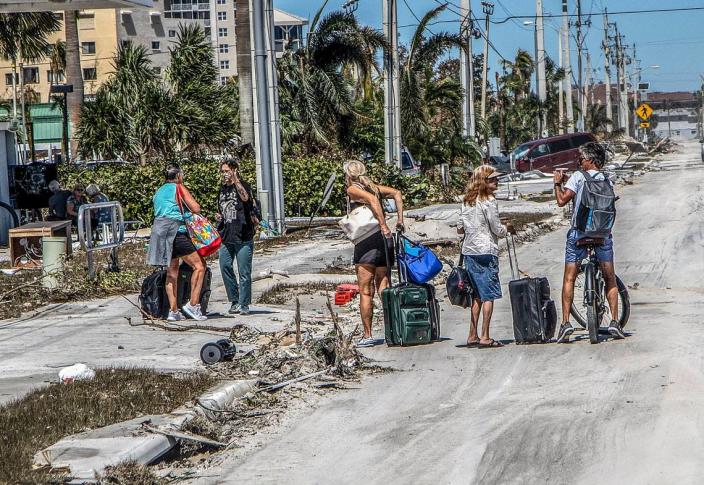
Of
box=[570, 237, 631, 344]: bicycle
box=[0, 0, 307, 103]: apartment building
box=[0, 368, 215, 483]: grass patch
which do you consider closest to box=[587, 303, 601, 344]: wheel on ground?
box=[570, 237, 631, 344]: bicycle

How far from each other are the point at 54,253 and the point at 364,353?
6.44 metres

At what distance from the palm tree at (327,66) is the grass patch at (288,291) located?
17229 mm

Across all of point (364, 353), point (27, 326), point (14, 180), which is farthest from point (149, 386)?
point (14, 180)

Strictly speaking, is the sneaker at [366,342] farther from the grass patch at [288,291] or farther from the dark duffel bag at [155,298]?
the grass patch at [288,291]

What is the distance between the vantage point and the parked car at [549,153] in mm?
53250

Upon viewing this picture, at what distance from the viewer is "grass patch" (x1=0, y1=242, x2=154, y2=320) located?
595 inches

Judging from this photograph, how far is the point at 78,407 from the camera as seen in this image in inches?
332

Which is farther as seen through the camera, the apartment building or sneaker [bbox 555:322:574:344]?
the apartment building

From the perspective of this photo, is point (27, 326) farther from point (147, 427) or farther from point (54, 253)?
point (147, 427)

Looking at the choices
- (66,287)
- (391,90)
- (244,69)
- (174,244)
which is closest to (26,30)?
(244,69)

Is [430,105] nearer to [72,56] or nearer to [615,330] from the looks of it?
[72,56]

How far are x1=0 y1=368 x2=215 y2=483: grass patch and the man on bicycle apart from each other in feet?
11.2

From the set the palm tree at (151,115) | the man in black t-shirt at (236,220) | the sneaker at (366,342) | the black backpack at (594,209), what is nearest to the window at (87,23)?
the palm tree at (151,115)

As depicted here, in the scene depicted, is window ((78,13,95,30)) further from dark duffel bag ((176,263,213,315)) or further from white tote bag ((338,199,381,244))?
white tote bag ((338,199,381,244))
